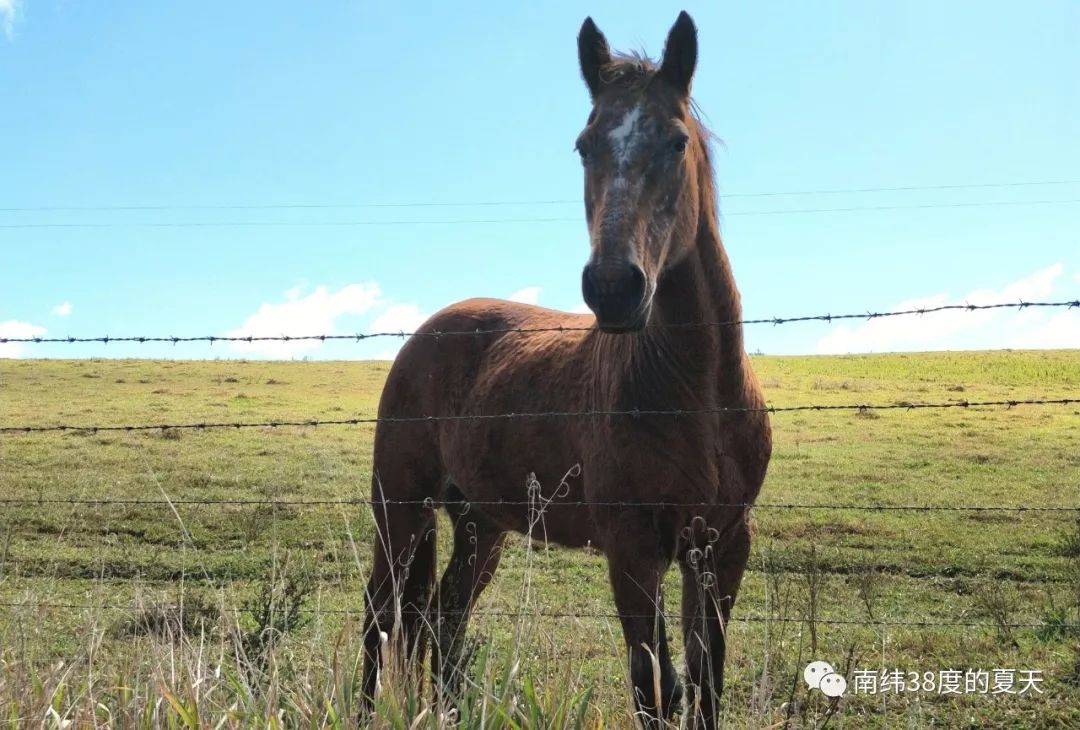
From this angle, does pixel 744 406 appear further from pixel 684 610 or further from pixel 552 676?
Answer: pixel 552 676

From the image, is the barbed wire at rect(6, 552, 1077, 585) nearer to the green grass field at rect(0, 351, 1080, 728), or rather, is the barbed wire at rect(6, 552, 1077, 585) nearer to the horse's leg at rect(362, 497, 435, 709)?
the green grass field at rect(0, 351, 1080, 728)

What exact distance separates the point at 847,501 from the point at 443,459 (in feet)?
30.9

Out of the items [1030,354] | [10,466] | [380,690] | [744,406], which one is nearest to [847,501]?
[744,406]

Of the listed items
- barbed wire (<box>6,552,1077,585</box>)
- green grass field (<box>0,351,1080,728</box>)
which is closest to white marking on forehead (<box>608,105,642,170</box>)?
green grass field (<box>0,351,1080,728</box>)

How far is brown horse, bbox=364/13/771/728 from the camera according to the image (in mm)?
3135

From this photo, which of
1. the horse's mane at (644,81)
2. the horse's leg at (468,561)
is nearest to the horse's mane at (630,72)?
the horse's mane at (644,81)

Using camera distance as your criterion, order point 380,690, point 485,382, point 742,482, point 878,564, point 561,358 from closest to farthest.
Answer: point 380,690 → point 742,482 → point 561,358 → point 485,382 → point 878,564

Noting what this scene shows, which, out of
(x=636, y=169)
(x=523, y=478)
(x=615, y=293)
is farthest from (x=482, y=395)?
(x=615, y=293)

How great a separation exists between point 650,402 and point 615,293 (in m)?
0.84

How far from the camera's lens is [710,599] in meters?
3.59

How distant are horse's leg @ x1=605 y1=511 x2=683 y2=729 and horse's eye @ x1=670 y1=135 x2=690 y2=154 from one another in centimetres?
143

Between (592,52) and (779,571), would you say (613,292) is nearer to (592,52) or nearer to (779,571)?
(592,52)

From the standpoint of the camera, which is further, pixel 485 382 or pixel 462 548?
pixel 462 548

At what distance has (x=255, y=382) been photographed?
1136 inches
